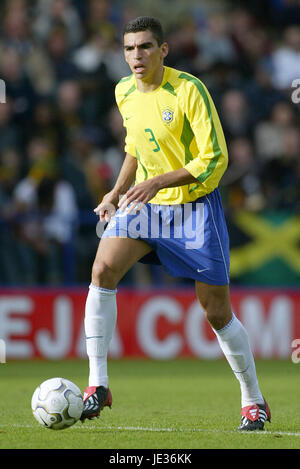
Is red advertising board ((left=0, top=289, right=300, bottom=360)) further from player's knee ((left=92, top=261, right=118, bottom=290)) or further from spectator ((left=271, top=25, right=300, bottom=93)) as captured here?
player's knee ((left=92, top=261, right=118, bottom=290))

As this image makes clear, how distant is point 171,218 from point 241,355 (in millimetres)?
900

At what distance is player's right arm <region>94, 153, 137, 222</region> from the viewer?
17.5ft

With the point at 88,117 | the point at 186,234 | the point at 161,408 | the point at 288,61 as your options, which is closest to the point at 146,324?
the point at 88,117

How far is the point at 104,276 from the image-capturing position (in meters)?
5.09

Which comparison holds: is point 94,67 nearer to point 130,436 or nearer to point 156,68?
point 156,68

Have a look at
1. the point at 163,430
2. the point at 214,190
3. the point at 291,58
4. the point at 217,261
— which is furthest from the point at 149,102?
the point at 291,58

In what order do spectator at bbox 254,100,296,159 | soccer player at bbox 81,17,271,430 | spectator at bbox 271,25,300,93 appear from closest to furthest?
soccer player at bbox 81,17,271,430 < spectator at bbox 254,100,296,159 < spectator at bbox 271,25,300,93

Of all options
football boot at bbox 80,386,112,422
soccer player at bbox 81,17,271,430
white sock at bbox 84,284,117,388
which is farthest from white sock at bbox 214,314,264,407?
football boot at bbox 80,386,112,422

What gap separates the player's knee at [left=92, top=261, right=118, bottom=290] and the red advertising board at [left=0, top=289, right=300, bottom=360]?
4978 millimetres

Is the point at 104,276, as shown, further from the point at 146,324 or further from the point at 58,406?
the point at 146,324

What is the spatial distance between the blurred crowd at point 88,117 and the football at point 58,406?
5.01m

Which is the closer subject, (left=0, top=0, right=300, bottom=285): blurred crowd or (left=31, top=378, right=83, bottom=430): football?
(left=31, top=378, right=83, bottom=430): football

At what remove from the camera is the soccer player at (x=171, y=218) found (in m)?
5.06

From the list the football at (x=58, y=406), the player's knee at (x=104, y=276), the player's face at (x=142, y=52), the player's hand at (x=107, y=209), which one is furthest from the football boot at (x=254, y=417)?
the player's face at (x=142, y=52)
